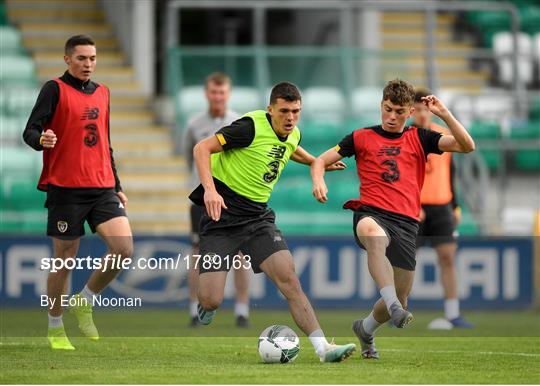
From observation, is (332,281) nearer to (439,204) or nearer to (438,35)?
(439,204)

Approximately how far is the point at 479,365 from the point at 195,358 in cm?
204

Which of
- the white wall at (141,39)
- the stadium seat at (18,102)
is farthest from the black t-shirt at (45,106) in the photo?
the white wall at (141,39)

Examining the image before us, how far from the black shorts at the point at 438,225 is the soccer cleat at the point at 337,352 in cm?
466

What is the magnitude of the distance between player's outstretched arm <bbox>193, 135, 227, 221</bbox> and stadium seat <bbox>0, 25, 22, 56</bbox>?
37.1 ft

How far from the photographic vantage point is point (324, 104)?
770 inches

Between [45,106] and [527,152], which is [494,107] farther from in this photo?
[45,106]

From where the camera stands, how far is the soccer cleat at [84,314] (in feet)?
35.7

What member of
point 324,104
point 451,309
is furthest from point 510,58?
point 451,309

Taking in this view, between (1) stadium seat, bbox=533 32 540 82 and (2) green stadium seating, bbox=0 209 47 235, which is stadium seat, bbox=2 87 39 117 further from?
(1) stadium seat, bbox=533 32 540 82

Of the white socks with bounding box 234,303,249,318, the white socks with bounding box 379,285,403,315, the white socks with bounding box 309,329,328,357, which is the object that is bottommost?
the white socks with bounding box 234,303,249,318

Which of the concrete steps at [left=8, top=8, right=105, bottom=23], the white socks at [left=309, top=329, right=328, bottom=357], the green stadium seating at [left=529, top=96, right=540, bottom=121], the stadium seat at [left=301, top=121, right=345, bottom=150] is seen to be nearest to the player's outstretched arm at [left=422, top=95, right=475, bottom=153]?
the white socks at [left=309, top=329, right=328, bottom=357]

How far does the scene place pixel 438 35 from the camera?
22.8 m

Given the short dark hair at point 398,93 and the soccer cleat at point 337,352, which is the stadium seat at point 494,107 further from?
the soccer cleat at point 337,352

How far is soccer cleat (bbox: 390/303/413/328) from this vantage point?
934cm
